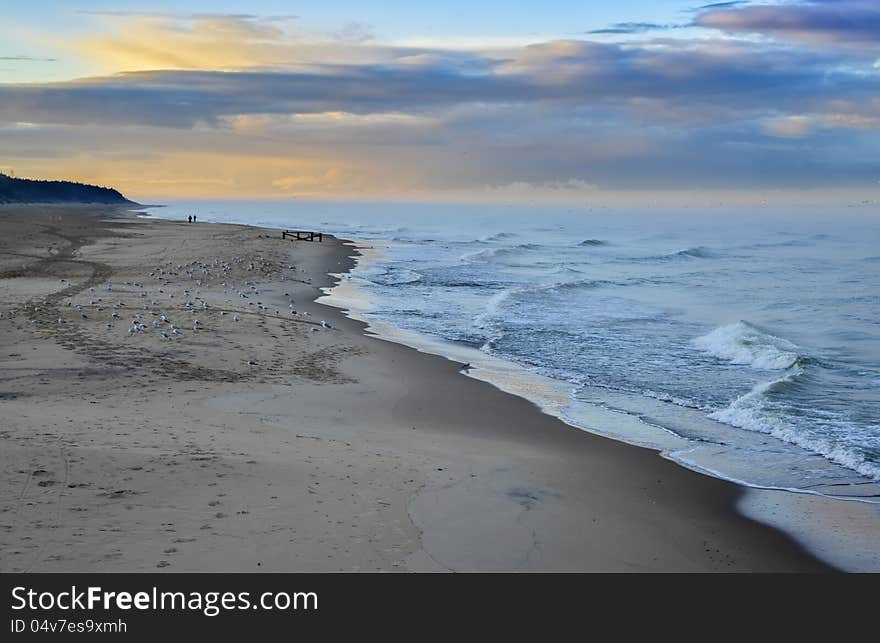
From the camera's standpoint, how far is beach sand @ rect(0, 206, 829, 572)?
7977mm

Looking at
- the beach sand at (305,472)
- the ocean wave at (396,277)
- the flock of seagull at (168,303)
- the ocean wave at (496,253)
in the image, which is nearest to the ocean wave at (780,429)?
the beach sand at (305,472)

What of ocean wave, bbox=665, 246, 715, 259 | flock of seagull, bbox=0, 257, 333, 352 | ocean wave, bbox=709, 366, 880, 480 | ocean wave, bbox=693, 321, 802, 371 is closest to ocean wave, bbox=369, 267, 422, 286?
flock of seagull, bbox=0, 257, 333, 352

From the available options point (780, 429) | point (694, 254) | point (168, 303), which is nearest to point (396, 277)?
point (168, 303)

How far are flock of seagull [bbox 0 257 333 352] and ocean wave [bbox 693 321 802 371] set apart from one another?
37.6 ft

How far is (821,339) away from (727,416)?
12576mm

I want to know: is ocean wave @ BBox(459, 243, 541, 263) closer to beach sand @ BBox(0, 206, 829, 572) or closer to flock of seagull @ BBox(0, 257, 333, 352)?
flock of seagull @ BBox(0, 257, 333, 352)

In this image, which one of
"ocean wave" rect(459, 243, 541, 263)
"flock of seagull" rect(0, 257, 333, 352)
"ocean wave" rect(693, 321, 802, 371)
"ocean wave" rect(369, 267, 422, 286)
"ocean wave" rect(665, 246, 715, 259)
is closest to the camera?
"flock of seagull" rect(0, 257, 333, 352)

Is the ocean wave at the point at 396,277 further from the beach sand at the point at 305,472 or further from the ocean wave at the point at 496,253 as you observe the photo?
the beach sand at the point at 305,472

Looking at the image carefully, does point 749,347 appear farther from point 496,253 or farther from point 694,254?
point 694,254

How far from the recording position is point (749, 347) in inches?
888

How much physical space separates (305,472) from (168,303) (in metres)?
15.2

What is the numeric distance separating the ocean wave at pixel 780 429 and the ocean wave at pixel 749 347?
10.2ft

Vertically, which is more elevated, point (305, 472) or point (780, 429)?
point (305, 472)

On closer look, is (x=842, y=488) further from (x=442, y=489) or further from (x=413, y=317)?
(x=413, y=317)
